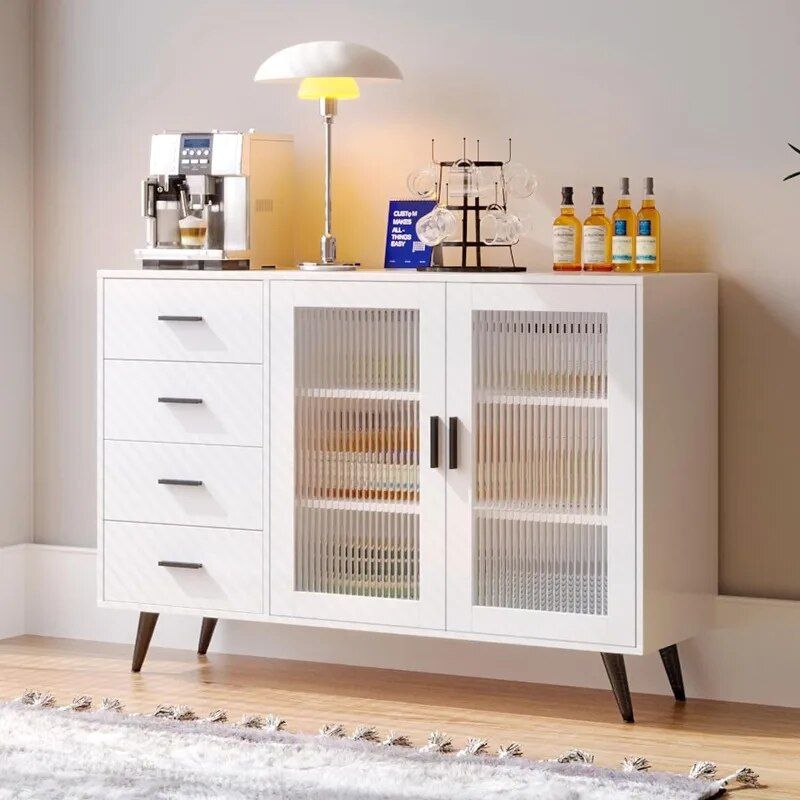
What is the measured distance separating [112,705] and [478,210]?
146 cm

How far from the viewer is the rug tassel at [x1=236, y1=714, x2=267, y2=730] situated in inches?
143

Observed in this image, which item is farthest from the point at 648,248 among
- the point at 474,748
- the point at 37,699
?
the point at 37,699

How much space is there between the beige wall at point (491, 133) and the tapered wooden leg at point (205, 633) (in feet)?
1.61

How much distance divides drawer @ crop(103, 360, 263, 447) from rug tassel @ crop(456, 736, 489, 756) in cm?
91

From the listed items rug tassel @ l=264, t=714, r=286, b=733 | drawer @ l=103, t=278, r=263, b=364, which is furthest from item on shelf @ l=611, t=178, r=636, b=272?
rug tassel @ l=264, t=714, r=286, b=733

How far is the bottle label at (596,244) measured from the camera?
3848 mm

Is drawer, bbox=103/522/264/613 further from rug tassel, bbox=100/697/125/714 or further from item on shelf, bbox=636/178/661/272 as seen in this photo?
item on shelf, bbox=636/178/661/272

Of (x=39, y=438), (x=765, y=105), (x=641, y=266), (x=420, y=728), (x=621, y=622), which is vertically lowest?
(x=420, y=728)

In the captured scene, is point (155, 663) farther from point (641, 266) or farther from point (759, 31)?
point (759, 31)

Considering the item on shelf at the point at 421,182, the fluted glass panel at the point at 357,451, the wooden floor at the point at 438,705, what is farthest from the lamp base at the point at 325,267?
the wooden floor at the point at 438,705

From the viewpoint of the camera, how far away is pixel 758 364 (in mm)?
3904

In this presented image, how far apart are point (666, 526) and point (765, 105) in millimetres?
1033

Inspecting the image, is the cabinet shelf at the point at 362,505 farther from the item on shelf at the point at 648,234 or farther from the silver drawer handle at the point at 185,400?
the item on shelf at the point at 648,234

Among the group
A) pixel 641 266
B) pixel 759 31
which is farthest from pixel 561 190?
pixel 759 31
